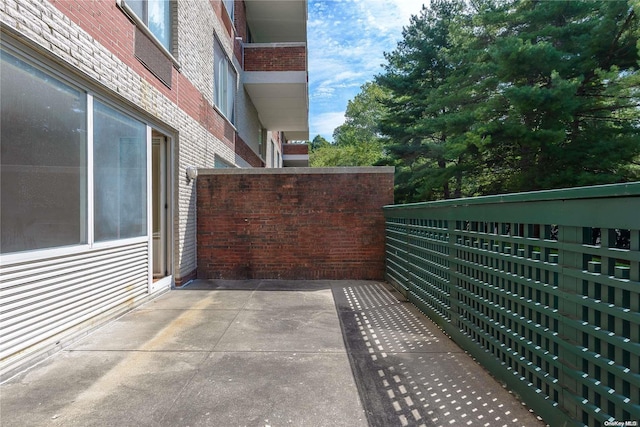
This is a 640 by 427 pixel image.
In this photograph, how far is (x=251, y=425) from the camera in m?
2.32

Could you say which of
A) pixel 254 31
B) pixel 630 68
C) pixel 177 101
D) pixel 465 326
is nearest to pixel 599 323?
pixel 465 326

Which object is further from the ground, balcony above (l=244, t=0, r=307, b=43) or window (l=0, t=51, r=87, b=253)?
balcony above (l=244, t=0, r=307, b=43)

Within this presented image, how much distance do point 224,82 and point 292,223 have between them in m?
4.89

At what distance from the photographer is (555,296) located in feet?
7.51

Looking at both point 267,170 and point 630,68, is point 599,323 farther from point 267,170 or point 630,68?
point 630,68

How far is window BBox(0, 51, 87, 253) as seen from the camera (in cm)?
302

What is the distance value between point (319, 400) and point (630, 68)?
1529 cm

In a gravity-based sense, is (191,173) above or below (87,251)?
above

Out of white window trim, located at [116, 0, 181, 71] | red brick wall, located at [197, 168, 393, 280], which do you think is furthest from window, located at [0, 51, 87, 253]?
red brick wall, located at [197, 168, 393, 280]

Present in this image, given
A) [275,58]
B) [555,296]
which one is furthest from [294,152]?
[555,296]

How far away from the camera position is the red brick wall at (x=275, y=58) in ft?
35.5

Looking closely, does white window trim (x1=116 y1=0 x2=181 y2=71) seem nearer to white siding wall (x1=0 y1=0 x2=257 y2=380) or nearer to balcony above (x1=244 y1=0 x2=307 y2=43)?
white siding wall (x1=0 y1=0 x2=257 y2=380)

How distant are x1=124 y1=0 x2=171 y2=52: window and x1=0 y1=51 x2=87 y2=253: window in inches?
84.3

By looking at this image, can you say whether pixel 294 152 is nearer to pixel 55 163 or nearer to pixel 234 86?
pixel 234 86
